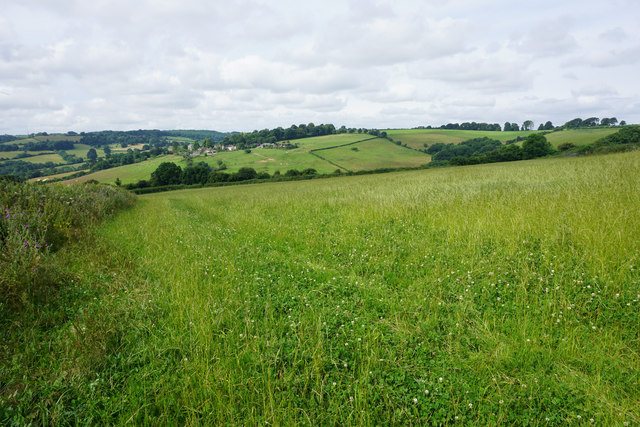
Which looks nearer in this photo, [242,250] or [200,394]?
[200,394]

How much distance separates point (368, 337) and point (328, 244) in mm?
3811

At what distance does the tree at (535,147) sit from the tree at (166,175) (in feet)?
325

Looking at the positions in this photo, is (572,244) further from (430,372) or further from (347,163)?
(347,163)

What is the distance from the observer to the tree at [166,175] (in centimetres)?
7712

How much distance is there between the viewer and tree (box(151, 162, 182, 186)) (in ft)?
253

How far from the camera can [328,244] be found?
23.4ft

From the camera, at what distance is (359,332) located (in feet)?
11.7

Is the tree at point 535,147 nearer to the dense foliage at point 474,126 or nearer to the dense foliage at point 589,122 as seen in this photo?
the dense foliage at point 589,122

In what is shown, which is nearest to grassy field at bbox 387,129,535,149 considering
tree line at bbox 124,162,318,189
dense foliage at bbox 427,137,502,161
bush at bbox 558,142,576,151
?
dense foliage at bbox 427,137,502,161

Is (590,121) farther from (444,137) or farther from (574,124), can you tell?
(444,137)

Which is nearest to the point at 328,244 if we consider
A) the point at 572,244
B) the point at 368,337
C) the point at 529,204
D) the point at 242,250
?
the point at 242,250

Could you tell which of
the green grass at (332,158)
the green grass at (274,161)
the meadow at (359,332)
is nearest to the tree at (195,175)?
the green grass at (274,161)

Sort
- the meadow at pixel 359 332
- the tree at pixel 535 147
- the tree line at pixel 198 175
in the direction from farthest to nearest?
the tree line at pixel 198 175, the tree at pixel 535 147, the meadow at pixel 359 332

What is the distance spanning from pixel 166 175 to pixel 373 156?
227 ft
